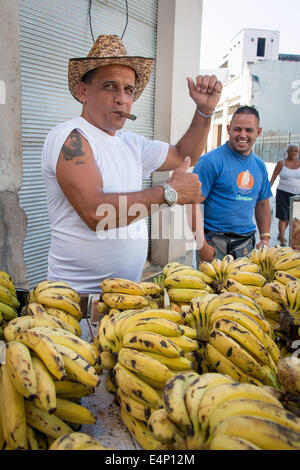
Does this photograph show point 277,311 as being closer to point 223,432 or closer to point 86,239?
point 223,432

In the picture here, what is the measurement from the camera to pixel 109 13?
5379 mm

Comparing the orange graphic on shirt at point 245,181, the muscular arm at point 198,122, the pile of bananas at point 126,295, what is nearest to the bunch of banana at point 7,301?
the pile of bananas at point 126,295

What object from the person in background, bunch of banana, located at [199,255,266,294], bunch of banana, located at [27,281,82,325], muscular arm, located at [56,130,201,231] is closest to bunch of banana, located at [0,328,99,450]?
bunch of banana, located at [27,281,82,325]

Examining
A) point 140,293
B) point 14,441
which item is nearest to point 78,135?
point 140,293

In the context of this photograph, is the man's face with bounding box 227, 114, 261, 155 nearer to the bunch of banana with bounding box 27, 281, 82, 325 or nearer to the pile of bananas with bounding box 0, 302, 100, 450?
the bunch of banana with bounding box 27, 281, 82, 325

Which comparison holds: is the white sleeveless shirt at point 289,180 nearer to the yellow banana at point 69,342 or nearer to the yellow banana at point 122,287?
the yellow banana at point 122,287

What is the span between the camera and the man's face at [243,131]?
3914 millimetres

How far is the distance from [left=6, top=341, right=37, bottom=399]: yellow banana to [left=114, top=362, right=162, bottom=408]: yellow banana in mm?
285

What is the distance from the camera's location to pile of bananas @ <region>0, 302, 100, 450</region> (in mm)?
943

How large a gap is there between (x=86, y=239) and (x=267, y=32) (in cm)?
4929

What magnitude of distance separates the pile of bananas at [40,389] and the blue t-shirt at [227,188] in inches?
121

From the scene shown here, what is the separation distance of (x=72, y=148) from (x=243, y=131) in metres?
2.27

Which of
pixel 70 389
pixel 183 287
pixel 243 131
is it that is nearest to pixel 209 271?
pixel 183 287

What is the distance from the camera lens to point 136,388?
3.61 ft
